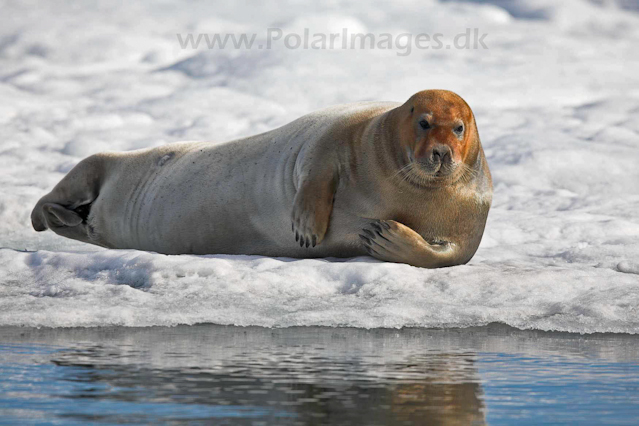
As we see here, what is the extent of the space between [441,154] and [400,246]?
564mm

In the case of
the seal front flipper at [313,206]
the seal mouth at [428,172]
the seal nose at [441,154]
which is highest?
the seal nose at [441,154]

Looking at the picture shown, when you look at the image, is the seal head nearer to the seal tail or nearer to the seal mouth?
the seal mouth

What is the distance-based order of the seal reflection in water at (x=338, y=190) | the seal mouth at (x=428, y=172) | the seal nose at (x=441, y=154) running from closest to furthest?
1. the seal nose at (x=441, y=154)
2. the seal mouth at (x=428, y=172)
3. the seal reflection in water at (x=338, y=190)

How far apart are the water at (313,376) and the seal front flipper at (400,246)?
4.30 ft

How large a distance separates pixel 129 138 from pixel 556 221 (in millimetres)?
6971

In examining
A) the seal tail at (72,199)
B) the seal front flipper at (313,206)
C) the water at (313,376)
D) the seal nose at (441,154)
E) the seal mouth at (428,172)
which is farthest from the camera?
the seal tail at (72,199)

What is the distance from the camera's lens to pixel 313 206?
5266 mm

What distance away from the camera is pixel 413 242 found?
5098 mm

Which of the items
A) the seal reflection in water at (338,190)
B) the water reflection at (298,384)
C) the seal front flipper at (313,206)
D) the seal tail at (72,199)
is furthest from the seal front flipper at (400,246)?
the seal tail at (72,199)

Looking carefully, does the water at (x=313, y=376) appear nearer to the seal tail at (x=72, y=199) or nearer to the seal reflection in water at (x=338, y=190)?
the seal reflection in water at (x=338, y=190)

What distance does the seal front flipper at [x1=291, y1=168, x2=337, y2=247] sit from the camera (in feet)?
17.3

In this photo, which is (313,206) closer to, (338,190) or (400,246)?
(338,190)

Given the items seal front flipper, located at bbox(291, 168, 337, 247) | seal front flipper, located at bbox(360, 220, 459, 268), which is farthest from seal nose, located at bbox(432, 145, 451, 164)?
seal front flipper, located at bbox(291, 168, 337, 247)

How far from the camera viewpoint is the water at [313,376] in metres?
2.25
